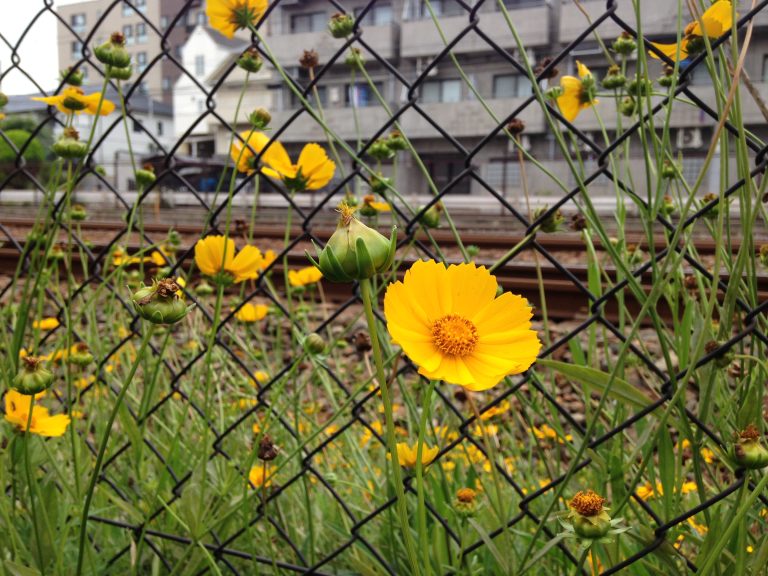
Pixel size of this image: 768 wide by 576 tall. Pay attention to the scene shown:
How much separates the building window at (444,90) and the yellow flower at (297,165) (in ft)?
54.4

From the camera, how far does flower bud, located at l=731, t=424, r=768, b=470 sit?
0.50m

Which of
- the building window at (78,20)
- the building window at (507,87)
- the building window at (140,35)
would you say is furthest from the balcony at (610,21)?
the building window at (78,20)

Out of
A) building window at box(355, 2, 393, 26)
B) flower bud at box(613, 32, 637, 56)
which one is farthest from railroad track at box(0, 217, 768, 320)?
building window at box(355, 2, 393, 26)

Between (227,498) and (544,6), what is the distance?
1647cm

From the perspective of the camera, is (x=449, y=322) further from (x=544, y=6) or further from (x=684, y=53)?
(x=544, y=6)

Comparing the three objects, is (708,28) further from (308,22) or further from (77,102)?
(308,22)

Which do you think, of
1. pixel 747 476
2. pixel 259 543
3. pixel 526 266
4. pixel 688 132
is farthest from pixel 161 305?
pixel 688 132

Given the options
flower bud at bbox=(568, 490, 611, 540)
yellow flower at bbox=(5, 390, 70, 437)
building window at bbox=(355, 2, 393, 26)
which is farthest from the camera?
building window at bbox=(355, 2, 393, 26)

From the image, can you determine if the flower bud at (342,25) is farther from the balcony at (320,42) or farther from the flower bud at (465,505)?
the balcony at (320,42)

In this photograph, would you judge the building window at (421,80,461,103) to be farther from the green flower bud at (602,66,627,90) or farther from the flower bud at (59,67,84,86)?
the green flower bud at (602,66,627,90)

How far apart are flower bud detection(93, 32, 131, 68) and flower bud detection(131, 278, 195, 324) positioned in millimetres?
444

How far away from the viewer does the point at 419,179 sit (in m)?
16.6

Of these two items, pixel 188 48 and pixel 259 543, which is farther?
pixel 188 48

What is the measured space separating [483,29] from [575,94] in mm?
16410
